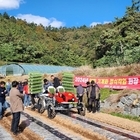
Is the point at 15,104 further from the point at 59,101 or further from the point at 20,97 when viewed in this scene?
the point at 59,101

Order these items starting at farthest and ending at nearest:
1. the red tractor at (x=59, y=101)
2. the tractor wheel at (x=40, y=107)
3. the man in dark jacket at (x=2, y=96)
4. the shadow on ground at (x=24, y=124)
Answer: the tractor wheel at (x=40, y=107) < the red tractor at (x=59, y=101) < the man in dark jacket at (x=2, y=96) < the shadow on ground at (x=24, y=124)

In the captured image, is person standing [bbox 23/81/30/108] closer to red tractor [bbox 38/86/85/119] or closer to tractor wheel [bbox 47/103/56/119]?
red tractor [bbox 38/86/85/119]

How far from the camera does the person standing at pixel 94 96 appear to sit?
702 inches

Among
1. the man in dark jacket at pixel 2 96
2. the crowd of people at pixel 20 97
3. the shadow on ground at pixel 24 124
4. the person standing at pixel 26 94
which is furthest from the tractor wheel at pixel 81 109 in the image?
the person standing at pixel 26 94

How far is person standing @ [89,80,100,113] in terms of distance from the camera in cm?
1784

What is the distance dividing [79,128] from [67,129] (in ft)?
1.56

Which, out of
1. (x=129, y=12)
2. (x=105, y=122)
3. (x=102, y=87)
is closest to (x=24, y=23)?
(x=129, y=12)

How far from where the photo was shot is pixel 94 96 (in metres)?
17.9

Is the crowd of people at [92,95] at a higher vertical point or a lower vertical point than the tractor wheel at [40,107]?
higher

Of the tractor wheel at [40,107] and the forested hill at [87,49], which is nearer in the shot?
the tractor wheel at [40,107]

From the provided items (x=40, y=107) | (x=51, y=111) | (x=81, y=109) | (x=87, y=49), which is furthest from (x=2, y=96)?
(x=87, y=49)

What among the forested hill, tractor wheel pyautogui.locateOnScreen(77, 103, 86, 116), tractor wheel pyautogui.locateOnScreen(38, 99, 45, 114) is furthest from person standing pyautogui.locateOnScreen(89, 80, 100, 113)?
the forested hill

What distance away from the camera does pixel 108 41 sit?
148 feet

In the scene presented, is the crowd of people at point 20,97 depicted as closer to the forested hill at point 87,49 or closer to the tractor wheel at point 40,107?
the tractor wheel at point 40,107
